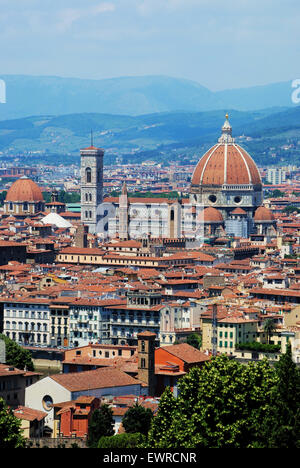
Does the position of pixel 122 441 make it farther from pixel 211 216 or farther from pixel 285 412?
pixel 211 216

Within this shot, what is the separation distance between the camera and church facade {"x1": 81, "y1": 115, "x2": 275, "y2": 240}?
103 meters

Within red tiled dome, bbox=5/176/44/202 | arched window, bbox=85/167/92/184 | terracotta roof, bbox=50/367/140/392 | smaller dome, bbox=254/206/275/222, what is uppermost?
arched window, bbox=85/167/92/184

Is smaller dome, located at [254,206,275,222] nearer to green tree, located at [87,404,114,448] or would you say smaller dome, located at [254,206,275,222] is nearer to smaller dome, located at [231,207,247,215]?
smaller dome, located at [231,207,247,215]

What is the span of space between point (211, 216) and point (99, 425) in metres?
69.4

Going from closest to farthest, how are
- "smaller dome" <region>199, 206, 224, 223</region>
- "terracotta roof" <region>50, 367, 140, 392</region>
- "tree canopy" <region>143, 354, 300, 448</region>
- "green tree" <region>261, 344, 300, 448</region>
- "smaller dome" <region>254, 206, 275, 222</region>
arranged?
1. "green tree" <region>261, 344, 300, 448</region>
2. "tree canopy" <region>143, 354, 300, 448</region>
3. "terracotta roof" <region>50, 367, 140, 392</region>
4. "smaller dome" <region>199, 206, 224, 223</region>
5. "smaller dome" <region>254, 206, 275, 222</region>

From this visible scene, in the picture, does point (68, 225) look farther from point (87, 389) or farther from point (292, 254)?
point (87, 389)

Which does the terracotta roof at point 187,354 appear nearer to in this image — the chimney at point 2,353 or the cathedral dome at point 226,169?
the chimney at point 2,353

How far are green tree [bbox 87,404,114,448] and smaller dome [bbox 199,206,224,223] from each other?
2666 inches

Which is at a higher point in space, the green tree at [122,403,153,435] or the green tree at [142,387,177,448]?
the green tree at [142,387,177,448]

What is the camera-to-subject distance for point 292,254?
86562mm

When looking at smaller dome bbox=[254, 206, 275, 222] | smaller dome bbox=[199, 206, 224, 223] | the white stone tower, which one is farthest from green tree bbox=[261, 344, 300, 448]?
the white stone tower

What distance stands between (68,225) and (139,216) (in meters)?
6.12

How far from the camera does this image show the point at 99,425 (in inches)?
1346

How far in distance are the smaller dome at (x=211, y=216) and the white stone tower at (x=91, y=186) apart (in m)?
10.3
